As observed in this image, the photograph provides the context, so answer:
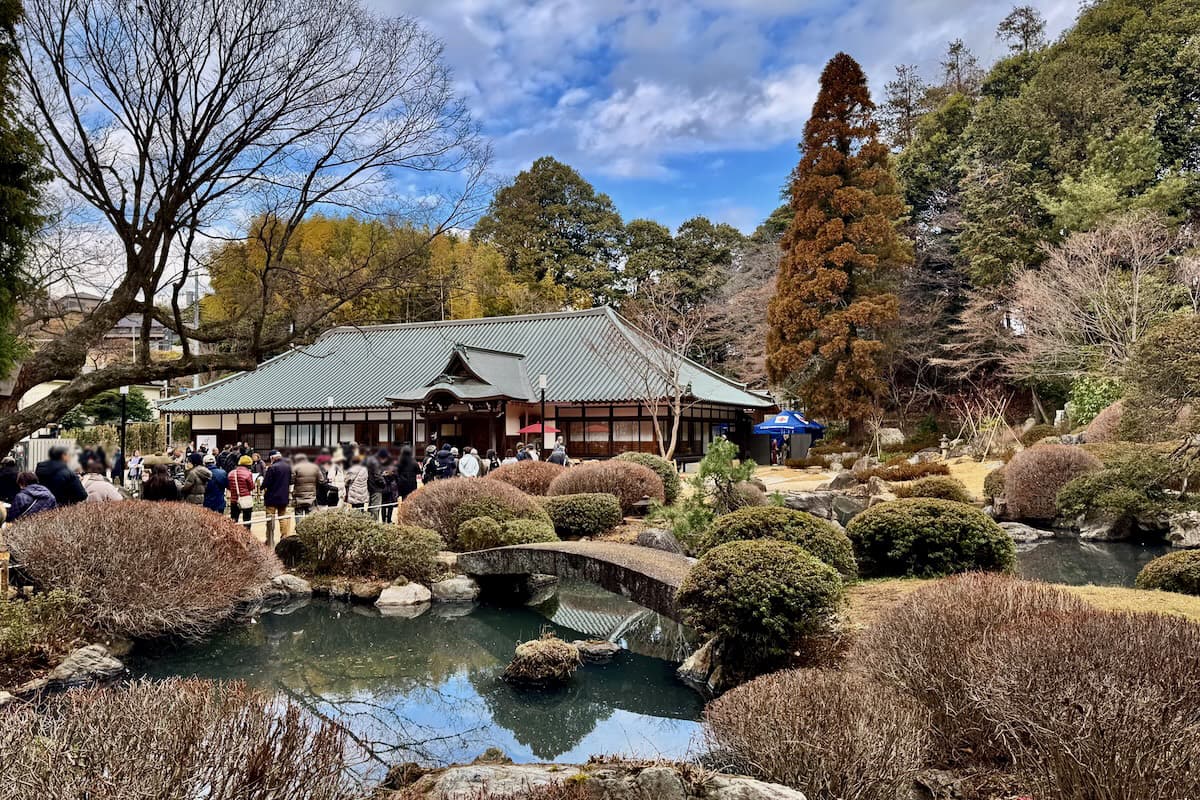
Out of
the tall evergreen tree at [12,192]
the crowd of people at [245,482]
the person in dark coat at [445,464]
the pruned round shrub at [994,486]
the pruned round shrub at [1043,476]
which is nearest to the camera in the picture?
the tall evergreen tree at [12,192]

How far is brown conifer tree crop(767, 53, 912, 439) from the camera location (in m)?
27.6

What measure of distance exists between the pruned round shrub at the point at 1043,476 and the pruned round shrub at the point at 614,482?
8122mm

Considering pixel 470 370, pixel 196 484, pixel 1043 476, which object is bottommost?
pixel 1043 476

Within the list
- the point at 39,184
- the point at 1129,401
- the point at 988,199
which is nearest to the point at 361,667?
the point at 39,184

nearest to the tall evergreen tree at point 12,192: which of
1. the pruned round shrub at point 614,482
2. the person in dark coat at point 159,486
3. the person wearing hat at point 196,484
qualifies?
the person in dark coat at point 159,486

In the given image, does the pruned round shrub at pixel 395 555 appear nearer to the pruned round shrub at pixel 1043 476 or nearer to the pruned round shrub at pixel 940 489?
the pruned round shrub at pixel 940 489

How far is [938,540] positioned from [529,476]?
8.75 meters

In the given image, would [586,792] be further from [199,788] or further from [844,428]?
[844,428]

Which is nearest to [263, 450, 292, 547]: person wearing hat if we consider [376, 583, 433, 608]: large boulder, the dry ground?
[376, 583, 433, 608]: large boulder

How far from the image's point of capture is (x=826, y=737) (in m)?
3.82

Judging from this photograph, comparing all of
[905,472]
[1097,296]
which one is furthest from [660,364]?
[1097,296]

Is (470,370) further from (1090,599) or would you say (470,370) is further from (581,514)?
(1090,599)

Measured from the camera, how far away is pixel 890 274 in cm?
2966

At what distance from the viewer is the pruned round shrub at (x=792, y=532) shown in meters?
8.23
